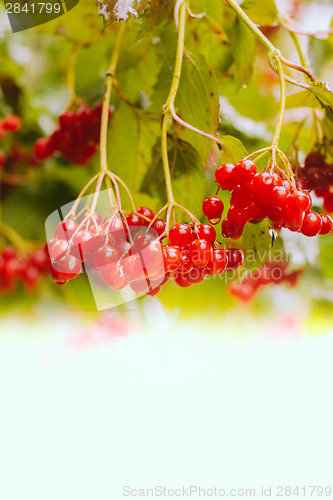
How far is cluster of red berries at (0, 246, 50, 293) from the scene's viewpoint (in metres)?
0.68

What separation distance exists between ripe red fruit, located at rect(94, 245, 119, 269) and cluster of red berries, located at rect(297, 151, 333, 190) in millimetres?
175

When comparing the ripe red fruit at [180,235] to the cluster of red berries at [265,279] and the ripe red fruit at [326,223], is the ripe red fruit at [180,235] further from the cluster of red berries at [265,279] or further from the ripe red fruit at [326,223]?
the cluster of red berries at [265,279]

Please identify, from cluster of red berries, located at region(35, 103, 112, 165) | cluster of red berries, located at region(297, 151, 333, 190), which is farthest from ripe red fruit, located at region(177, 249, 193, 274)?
cluster of red berries, located at region(35, 103, 112, 165)

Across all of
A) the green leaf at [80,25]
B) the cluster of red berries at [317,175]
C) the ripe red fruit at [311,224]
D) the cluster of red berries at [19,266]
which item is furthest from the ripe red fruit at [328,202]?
the cluster of red berries at [19,266]

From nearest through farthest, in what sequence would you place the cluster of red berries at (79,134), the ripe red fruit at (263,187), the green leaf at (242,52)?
the ripe red fruit at (263,187) < the green leaf at (242,52) < the cluster of red berries at (79,134)

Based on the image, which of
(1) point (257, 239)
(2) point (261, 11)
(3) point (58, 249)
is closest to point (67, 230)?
(3) point (58, 249)

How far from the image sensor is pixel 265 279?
58 centimetres

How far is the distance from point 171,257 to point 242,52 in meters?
0.22

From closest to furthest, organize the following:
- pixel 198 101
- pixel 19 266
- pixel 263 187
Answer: pixel 263 187 < pixel 198 101 < pixel 19 266

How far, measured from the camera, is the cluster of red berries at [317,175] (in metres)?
0.40

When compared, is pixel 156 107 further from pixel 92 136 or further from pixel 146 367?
pixel 146 367

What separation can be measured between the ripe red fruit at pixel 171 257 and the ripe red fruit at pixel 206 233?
0.02 m

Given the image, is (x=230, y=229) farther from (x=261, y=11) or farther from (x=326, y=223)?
(x=261, y=11)

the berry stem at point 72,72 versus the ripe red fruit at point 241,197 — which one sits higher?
the berry stem at point 72,72
